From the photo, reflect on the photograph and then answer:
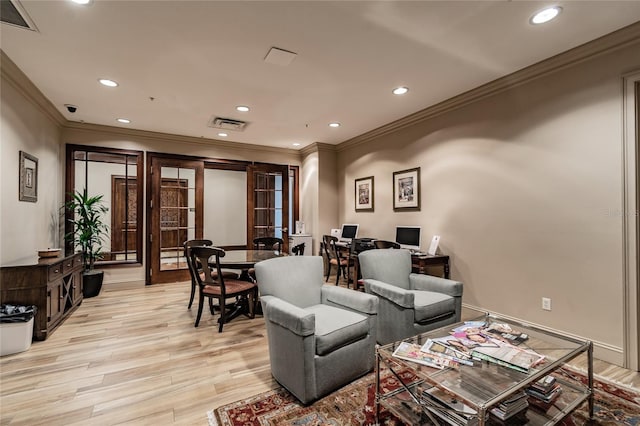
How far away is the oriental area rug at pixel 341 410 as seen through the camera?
1.81 m

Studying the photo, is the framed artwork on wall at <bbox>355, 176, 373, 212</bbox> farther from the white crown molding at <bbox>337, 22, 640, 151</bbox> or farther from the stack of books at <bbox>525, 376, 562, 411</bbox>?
the stack of books at <bbox>525, 376, 562, 411</bbox>

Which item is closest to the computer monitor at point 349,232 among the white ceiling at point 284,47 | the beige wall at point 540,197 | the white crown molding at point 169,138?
the beige wall at point 540,197

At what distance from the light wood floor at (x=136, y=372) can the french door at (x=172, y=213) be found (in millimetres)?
1800

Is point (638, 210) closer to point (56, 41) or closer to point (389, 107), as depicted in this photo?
point (389, 107)

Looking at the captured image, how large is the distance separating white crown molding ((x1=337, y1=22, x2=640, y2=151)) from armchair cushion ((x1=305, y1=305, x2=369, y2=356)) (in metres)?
2.95

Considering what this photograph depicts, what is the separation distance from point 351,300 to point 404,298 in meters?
0.48

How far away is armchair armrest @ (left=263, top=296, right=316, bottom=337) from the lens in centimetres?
190

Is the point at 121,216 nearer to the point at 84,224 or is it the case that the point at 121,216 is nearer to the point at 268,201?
the point at 84,224

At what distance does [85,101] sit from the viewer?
396 cm

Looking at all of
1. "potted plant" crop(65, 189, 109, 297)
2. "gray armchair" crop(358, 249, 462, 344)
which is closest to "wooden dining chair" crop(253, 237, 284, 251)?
"gray armchair" crop(358, 249, 462, 344)

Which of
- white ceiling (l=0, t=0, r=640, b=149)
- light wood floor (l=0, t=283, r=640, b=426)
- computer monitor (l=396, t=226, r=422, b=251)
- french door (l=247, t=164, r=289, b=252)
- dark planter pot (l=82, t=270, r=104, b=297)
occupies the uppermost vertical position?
white ceiling (l=0, t=0, r=640, b=149)

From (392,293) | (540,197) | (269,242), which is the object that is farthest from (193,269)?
(540,197)

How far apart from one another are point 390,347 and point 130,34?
10.1 ft

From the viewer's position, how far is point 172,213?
18.6ft
